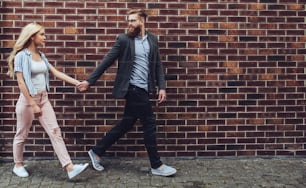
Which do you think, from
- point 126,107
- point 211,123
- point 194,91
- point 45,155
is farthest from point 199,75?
point 45,155

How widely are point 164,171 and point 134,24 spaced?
164cm

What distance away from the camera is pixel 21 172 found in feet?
18.1

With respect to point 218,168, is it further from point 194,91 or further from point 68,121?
point 68,121

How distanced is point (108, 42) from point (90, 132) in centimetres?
111

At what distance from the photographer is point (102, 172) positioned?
18.6 ft

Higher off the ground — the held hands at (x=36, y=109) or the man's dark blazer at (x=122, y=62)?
the man's dark blazer at (x=122, y=62)

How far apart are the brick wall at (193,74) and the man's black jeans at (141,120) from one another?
0.44 m

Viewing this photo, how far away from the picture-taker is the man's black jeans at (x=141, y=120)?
554cm

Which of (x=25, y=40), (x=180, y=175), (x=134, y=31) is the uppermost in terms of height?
(x=134, y=31)

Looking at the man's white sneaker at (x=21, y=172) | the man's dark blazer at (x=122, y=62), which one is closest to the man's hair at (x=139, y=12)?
the man's dark blazer at (x=122, y=62)

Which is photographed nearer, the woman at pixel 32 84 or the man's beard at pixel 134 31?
the woman at pixel 32 84

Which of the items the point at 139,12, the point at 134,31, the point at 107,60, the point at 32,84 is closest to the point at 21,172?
the point at 32,84

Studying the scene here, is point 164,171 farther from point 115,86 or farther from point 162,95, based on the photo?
point 115,86

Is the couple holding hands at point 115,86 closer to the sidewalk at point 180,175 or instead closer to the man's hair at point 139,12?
the man's hair at point 139,12
